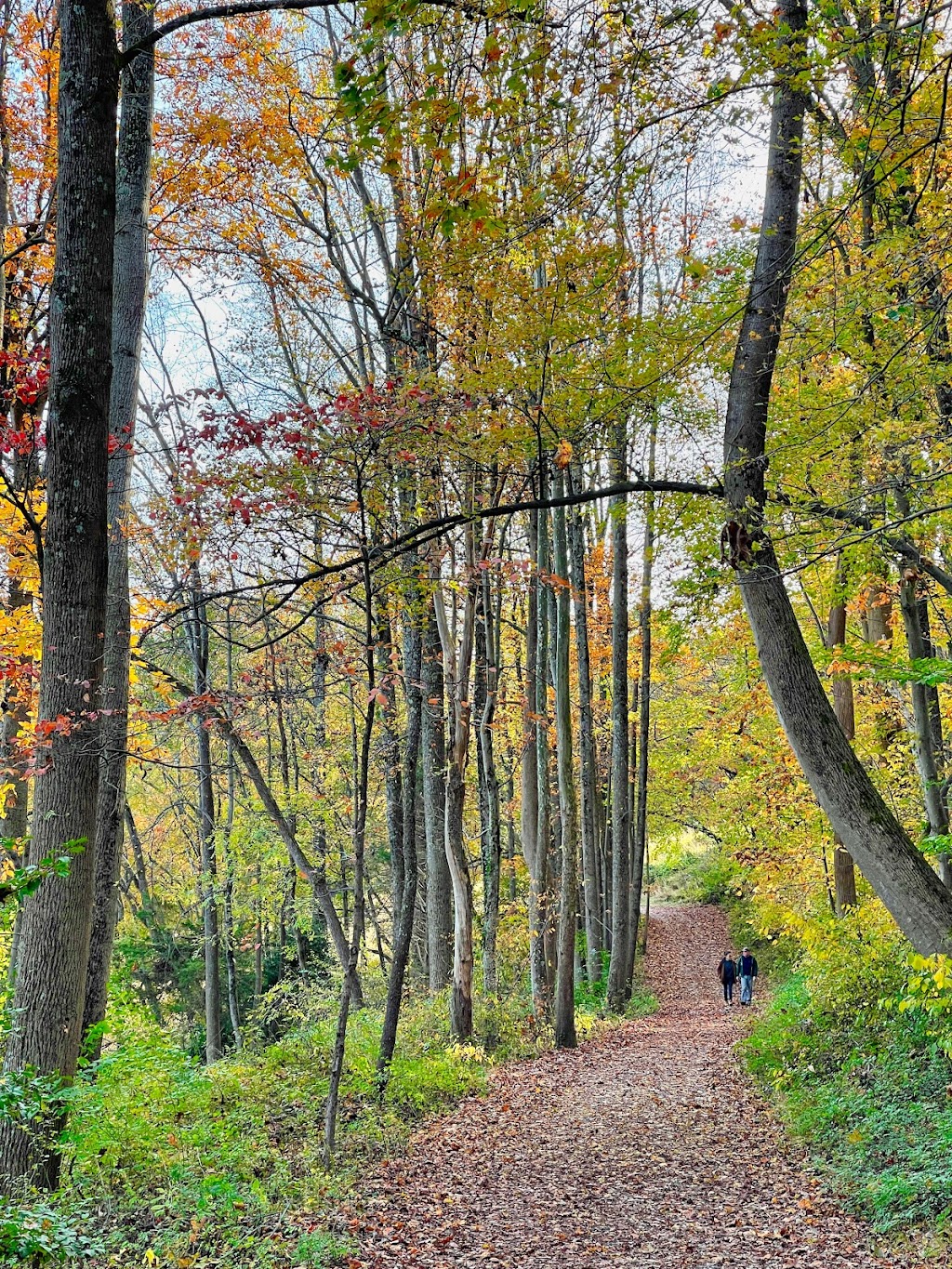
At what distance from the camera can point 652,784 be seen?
77.4ft

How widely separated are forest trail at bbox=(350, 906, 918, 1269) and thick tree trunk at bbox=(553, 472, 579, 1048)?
1.12m

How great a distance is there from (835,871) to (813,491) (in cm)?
711

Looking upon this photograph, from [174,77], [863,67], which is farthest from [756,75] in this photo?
[174,77]

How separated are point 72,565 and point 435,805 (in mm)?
8356

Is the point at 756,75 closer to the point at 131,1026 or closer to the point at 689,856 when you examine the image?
the point at 131,1026

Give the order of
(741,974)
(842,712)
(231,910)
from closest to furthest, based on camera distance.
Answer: (842,712), (231,910), (741,974)

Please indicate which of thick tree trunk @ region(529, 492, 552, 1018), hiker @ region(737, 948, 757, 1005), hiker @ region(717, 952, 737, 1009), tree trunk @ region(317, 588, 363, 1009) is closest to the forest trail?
thick tree trunk @ region(529, 492, 552, 1018)

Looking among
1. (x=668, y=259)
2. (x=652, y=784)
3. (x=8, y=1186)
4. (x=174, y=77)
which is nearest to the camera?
(x=8, y=1186)

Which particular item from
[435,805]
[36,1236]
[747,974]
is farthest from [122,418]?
[747,974]

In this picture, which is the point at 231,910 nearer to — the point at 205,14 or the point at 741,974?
the point at 741,974

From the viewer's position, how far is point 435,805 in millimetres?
12250

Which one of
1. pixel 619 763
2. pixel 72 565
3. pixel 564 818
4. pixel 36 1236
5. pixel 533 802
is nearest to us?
pixel 36 1236

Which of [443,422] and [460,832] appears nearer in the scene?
[443,422]

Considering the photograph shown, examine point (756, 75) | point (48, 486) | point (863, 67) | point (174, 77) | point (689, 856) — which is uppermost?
point (174, 77)
